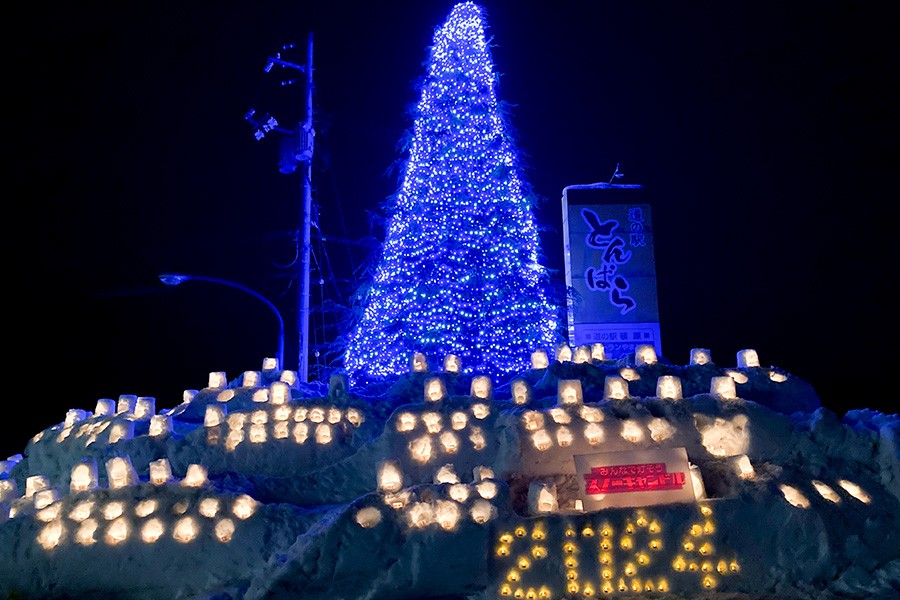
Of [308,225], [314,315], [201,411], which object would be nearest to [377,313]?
[308,225]

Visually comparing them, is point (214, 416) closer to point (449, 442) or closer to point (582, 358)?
point (449, 442)

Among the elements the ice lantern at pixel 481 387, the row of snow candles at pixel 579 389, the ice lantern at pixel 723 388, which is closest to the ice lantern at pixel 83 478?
the row of snow candles at pixel 579 389

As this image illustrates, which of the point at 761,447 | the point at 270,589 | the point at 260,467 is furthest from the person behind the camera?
the point at 260,467

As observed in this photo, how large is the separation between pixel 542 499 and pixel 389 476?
2025 millimetres

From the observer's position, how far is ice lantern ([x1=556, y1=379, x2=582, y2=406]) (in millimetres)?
12602

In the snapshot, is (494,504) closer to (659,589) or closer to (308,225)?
(659,589)

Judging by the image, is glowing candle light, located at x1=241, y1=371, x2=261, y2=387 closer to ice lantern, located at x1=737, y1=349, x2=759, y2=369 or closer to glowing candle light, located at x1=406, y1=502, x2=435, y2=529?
glowing candle light, located at x1=406, y1=502, x2=435, y2=529

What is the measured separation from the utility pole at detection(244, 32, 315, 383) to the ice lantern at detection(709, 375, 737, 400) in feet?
26.5

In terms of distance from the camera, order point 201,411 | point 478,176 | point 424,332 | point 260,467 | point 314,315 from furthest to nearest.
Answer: point 314,315, point 478,176, point 424,332, point 201,411, point 260,467

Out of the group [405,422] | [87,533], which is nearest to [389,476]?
[405,422]

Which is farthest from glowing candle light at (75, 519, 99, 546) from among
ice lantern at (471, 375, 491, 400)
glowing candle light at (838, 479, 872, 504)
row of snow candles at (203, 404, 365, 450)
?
glowing candle light at (838, 479, 872, 504)

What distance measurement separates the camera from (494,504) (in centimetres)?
1035

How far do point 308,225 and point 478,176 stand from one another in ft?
12.3

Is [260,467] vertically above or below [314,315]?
below
